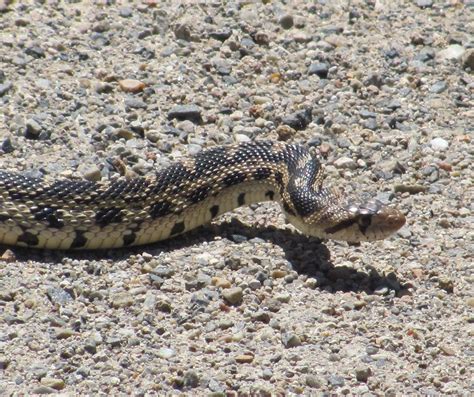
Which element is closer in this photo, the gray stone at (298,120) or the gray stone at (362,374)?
the gray stone at (362,374)

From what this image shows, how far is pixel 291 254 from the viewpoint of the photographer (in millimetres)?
11258

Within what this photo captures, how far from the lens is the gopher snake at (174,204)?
36.0 feet

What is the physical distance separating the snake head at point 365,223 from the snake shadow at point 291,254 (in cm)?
31

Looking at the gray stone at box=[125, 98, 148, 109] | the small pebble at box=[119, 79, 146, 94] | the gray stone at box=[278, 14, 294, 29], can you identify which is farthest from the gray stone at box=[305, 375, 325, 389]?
the gray stone at box=[278, 14, 294, 29]

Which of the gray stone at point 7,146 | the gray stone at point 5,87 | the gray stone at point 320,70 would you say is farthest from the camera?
the gray stone at point 320,70

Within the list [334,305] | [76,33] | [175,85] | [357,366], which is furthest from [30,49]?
[357,366]

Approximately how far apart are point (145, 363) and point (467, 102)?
6.15m

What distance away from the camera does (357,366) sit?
9461 millimetres

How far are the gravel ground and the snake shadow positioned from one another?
2cm

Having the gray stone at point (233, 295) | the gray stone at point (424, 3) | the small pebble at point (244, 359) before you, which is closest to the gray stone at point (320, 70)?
the gray stone at point (424, 3)

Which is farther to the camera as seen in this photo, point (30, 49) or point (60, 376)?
point (30, 49)

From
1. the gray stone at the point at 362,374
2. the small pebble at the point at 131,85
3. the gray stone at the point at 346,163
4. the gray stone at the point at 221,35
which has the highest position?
the gray stone at the point at 221,35

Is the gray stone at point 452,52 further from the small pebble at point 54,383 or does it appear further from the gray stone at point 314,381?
the small pebble at point 54,383

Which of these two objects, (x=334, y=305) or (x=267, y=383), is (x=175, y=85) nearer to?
(x=334, y=305)
